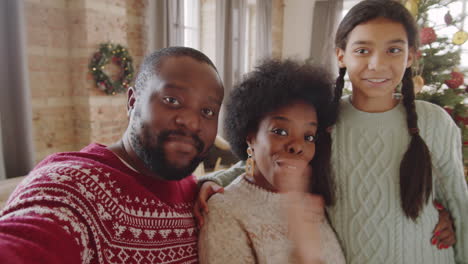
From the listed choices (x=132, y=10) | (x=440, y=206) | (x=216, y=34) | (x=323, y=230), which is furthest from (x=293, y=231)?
(x=216, y=34)

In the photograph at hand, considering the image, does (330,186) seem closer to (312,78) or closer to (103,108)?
(312,78)

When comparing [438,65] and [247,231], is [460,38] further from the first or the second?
[247,231]

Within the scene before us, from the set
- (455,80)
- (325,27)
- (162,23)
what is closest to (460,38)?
(455,80)

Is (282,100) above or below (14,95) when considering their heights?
above

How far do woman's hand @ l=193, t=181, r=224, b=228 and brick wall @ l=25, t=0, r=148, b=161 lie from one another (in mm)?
2292

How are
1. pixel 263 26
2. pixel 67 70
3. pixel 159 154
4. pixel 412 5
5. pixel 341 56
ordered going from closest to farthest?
pixel 159 154
pixel 341 56
pixel 412 5
pixel 67 70
pixel 263 26

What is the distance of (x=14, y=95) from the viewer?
2.39m

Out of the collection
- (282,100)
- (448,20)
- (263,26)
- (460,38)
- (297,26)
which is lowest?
→ (282,100)

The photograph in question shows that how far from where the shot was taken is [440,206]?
1.15m

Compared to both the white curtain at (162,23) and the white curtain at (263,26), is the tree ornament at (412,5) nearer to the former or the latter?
the white curtain at (162,23)

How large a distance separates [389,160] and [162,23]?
3.20m

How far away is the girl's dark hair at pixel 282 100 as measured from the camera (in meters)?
0.99

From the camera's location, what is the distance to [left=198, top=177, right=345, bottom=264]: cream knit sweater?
86 cm

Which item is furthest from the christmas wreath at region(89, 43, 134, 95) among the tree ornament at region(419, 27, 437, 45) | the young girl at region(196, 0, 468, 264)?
the tree ornament at region(419, 27, 437, 45)
